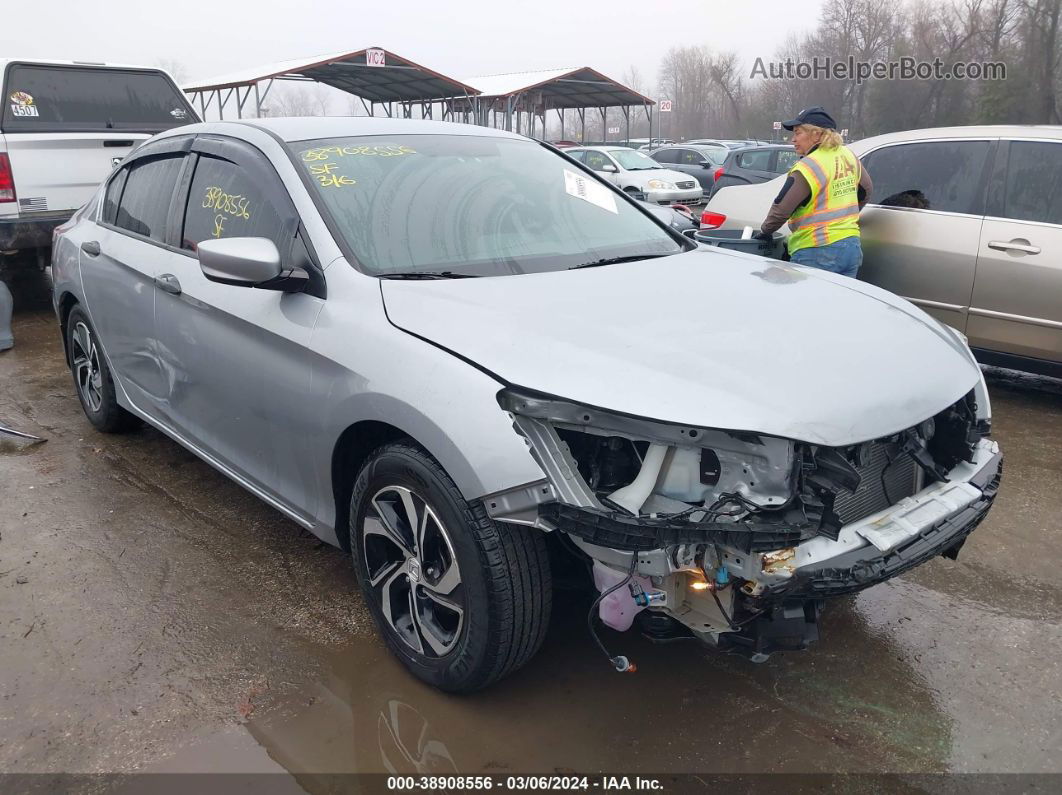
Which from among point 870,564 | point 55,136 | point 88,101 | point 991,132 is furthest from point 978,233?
point 88,101

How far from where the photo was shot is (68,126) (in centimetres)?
743

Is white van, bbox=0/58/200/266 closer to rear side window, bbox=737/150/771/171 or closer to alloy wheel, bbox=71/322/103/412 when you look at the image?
alloy wheel, bbox=71/322/103/412

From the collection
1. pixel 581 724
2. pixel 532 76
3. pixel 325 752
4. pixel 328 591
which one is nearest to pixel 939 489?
pixel 581 724

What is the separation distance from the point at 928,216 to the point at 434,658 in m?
4.27

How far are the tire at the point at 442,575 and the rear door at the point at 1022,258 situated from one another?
12.6 feet

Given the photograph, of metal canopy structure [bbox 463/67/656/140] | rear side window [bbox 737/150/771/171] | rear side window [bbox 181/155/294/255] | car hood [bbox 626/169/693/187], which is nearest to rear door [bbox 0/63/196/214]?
rear side window [bbox 181/155/294/255]

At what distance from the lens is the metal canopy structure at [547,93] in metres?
29.7

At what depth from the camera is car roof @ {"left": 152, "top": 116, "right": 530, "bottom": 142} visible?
3.28 meters

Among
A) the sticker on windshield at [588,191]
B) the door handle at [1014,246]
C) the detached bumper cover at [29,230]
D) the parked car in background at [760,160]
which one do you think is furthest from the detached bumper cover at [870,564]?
the parked car in background at [760,160]

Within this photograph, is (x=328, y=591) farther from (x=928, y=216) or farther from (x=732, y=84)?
(x=732, y=84)

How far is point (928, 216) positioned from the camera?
520cm

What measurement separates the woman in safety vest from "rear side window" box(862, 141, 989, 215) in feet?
1.80

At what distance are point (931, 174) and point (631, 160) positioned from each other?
15.2 metres

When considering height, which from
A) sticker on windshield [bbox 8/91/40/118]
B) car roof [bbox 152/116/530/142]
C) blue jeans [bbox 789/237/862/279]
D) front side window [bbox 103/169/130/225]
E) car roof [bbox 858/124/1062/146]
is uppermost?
sticker on windshield [bbox 8/91/40/118]
